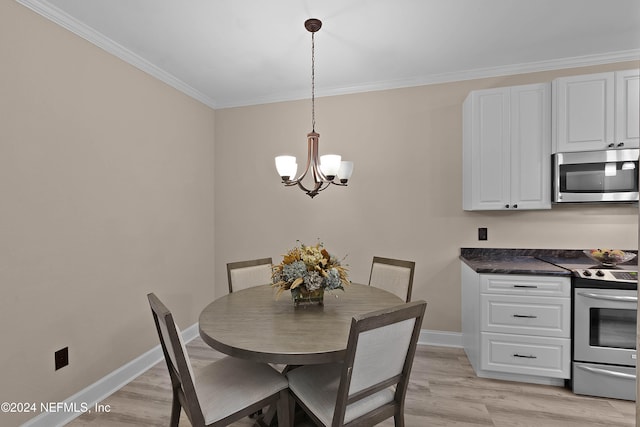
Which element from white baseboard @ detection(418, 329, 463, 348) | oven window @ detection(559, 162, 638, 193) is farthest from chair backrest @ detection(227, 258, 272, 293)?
oven window @ detection(559, 162, 638, 193)

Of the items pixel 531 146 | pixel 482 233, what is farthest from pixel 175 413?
pixel 531 146

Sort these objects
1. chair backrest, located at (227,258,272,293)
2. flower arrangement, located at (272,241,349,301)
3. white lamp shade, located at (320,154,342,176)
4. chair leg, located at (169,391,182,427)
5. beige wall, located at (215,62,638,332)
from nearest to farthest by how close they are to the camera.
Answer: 1. chair leg, located at (169,391,182,427)
2. flower arrangement, located at (272,241,349,301)
3. white lamp shade, located at (320,154,342,176)
4. chair backrest, located at (227,258,272,293)
5. beige wall, located at (215,62,638,332)

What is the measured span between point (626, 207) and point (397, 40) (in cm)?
239

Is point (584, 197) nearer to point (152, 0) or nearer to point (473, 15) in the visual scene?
point (473, 15)

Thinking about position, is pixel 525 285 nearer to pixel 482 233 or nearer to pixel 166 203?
pixel 482 233

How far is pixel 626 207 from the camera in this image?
2748mm

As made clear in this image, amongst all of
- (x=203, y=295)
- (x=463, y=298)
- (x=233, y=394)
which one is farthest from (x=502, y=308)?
(x=203, y=295)

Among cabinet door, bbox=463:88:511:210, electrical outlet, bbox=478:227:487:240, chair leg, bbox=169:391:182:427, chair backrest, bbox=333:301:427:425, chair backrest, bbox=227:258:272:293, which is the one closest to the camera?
chair backrest, bbox=333:301:427:425

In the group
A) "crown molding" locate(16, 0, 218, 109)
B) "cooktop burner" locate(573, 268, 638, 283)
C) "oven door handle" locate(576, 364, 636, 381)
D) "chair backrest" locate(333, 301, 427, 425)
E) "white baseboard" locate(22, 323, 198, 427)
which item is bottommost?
"white baseboard" locate(22, 323, 198, 427)

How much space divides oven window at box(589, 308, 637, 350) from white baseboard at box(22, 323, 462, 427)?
1074 millimetres

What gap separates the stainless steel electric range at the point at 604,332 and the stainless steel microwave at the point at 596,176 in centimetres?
58

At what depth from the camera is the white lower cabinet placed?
2.39m

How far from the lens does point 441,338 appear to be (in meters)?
3.18

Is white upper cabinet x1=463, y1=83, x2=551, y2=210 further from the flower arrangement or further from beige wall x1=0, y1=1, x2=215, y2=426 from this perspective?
beige wall x1=0, y1=1, x2=215, y2=426
